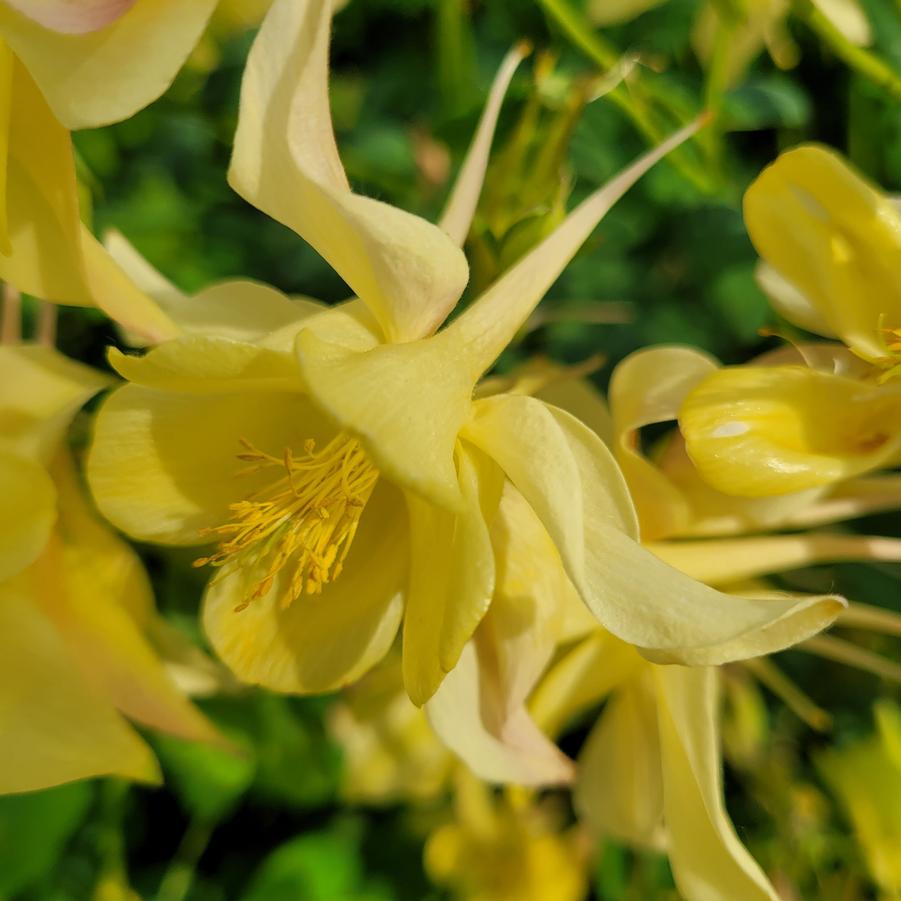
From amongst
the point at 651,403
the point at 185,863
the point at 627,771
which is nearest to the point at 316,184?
the point at 651,403

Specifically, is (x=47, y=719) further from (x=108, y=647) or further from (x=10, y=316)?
(x=10, y=316)

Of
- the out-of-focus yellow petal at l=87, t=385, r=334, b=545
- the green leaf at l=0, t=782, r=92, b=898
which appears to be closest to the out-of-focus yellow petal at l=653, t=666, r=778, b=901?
the out-of-focus yellow petal at l=87, t=385, r=334, b=545

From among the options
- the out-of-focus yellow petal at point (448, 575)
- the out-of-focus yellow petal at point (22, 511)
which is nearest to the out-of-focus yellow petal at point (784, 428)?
the out-of-focus yellow petal at point (448, 575)

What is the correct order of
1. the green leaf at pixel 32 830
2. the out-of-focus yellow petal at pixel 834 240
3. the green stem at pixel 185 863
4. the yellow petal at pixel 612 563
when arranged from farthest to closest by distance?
the green stem at pixel 185 863 < the green leaf at pixel 32 830 < the out-of-focus yellow petal at pixel 834 240 < the yellow petal at pixel 612 563

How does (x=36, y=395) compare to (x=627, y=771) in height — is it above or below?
above

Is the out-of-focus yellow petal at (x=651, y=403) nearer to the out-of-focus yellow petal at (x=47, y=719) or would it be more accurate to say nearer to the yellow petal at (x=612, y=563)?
the yellow petal at (x=612, y=563)

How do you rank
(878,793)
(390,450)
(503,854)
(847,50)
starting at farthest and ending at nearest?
(503,854), (878,793), (847,50), (390,450)

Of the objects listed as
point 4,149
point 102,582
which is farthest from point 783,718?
point 4,149
